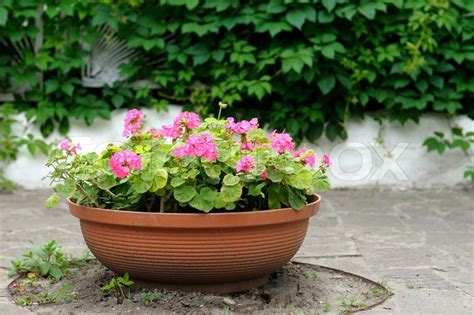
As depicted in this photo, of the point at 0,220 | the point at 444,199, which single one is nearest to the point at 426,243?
the point at 444,199

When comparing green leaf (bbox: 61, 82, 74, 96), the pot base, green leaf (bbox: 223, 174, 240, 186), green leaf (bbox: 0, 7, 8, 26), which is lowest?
the pot base

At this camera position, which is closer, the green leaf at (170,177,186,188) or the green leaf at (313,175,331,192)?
the green leaf at (170,177,186,188)

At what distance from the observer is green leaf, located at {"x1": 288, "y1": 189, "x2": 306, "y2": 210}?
277 centimetres

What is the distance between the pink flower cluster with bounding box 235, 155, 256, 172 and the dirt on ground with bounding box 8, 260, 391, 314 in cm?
49

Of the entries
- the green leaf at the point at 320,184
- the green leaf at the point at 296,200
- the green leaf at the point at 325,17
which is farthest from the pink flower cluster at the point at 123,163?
the green leaf at the point at 325,17

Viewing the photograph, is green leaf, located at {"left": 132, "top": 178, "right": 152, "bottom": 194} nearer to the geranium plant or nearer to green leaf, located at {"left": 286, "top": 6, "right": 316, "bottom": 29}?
the geranium plant

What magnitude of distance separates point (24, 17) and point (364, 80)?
2.50 m

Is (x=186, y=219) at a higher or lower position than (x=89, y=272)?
higher

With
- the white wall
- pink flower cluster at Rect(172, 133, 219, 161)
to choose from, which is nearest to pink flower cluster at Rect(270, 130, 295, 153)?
pink flower cluster at Rect(172, 133, 219, 161)

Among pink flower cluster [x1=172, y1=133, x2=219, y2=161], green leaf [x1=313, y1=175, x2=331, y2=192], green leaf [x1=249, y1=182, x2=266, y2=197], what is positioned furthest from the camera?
green leaf [x1=313, y1=175, x2=331, y2=192]

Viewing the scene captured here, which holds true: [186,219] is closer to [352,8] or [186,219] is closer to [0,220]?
[0,220]

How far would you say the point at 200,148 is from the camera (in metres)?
2.57

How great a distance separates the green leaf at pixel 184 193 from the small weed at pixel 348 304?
2.21 feet

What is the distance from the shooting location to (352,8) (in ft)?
17.4
